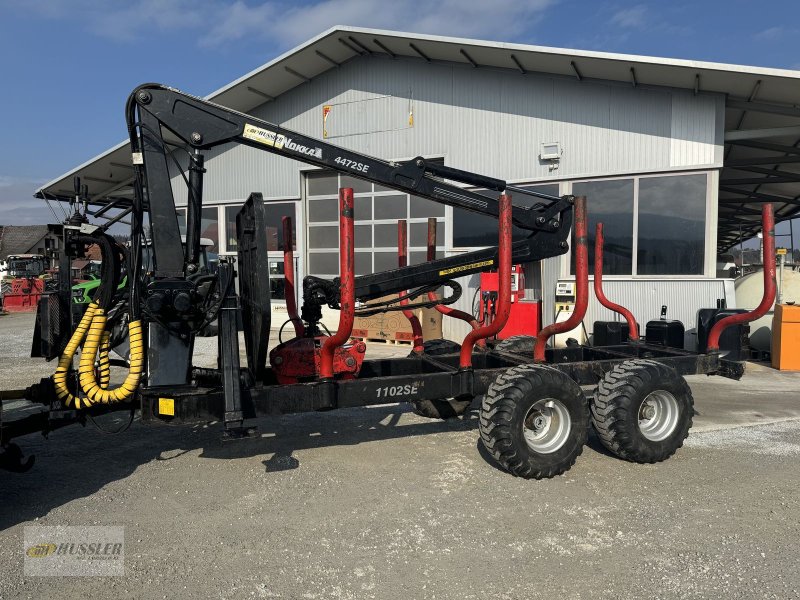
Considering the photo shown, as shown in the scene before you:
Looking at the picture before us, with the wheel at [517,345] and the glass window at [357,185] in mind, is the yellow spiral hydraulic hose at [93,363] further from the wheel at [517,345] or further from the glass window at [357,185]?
the glass window at [357,185]

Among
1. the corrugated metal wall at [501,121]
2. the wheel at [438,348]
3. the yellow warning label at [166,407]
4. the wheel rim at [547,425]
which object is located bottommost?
the wheel rim at [547,425]

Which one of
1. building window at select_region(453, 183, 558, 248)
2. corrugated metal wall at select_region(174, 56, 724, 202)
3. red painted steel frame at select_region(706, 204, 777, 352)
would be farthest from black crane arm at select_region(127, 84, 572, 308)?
building window at select_region(453, 183, 558, 248)

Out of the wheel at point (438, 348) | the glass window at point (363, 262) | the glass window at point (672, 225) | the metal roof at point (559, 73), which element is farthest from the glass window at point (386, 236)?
the wheel at point (438, 348)

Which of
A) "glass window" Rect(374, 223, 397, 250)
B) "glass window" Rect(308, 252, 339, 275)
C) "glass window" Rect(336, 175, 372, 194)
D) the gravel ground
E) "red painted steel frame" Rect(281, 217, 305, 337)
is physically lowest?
the gravel ground

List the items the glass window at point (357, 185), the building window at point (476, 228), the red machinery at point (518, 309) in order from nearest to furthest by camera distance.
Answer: the red machinery at point (518, 309) < the building window at point (476, 228) < the glass window at point (357, 185)

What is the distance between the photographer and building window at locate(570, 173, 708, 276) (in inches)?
453

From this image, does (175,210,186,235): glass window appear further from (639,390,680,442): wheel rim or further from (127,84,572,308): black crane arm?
(639,390,680,442): wheel rim

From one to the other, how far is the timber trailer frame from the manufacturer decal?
0.04 feet

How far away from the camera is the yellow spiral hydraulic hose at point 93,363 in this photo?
444 cm

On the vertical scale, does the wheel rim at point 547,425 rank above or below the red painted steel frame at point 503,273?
below

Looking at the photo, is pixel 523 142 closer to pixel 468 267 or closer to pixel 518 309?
pixel 518 309

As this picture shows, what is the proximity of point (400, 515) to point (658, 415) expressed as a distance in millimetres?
2859

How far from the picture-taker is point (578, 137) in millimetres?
12375

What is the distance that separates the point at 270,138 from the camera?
16.6 feet
